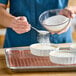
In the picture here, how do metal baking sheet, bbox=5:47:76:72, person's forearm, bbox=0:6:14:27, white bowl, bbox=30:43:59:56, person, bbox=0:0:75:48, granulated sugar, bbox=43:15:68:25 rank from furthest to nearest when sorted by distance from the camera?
1. person, bbox=0:0:75:48
2. person's forearm, bbox=0:6:14:27
3. granulated sugar, bbox=43:15:68:25
4. white bowl, bbox=30:43:59:56
5. metal baking sheet, bbox=5:47:76:72

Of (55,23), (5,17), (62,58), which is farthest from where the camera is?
(5,17)

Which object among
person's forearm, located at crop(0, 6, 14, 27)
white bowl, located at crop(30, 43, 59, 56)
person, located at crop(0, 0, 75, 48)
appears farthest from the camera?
person, located at crop(0, 0, 75, 48)

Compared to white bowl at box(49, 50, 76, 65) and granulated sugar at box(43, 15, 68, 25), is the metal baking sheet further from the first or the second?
granulated sugar at box(43, 15, 68, 25)

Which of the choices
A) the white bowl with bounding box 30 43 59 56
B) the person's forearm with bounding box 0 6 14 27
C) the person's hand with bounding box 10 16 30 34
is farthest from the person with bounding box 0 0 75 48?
the white bowl with bounding box 30 43 59 56

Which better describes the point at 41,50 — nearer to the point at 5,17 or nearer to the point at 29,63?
the point at 29,63

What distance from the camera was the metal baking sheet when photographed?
3.50ft

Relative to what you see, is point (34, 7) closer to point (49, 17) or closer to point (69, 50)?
point (49, 17)

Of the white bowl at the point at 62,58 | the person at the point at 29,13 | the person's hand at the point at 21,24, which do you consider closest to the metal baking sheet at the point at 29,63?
the white bowl at the point at 62,58

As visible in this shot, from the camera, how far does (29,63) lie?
110 cm

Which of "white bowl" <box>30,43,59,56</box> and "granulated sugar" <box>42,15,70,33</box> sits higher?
"granulated sugar" <box>42,15,70,33</box>

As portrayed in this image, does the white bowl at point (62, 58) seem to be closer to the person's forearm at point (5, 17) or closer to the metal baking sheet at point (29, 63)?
the metal baking sheet at point (29, 63)

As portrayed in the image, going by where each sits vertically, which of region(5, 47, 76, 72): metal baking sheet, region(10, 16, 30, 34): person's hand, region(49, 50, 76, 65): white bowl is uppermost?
region(10, 16, 30, 34): person's hand

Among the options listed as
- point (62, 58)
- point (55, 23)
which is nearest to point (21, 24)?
point (55, 23)

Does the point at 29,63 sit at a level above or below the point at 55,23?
below
